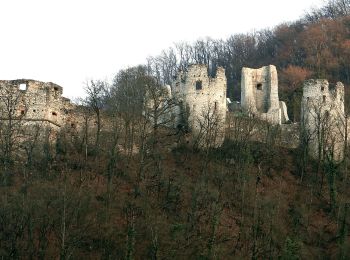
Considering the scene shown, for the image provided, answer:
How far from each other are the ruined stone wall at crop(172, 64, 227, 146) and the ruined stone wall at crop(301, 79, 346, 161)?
15.1 feet

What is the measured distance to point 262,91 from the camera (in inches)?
1676

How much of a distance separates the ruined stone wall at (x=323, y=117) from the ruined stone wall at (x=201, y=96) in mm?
4592

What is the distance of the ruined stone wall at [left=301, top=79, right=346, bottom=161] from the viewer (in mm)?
35781

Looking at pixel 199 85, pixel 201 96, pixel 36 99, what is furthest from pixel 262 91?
pixel 36 99

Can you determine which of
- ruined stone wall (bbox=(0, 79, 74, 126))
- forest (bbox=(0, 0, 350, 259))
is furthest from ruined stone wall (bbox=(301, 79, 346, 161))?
ruined stone wall (bbox=(0, 79, 74, 126))

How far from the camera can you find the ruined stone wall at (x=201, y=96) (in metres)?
35.5

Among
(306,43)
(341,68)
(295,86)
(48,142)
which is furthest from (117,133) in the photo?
(306,43)

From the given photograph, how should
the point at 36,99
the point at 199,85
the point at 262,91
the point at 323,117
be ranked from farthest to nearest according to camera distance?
the point at 262,91 → the point at 323,117 → the point at 199,85 → the point at 36,99

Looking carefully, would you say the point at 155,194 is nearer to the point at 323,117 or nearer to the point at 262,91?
the point at 323,117

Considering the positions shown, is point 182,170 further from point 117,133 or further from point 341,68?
point 341,68

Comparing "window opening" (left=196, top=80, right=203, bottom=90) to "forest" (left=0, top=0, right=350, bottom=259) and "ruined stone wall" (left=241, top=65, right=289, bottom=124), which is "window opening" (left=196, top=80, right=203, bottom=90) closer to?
"forest" (left=0, top=0, right=350, bottom=259)

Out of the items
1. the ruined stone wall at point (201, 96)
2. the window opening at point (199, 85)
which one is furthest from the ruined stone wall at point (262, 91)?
the window opening at point (199, 85)

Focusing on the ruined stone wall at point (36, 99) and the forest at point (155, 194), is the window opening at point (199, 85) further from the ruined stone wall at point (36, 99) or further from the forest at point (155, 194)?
the ruined stone wall at point (36, 99)

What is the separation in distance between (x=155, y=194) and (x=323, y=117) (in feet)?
38.5
